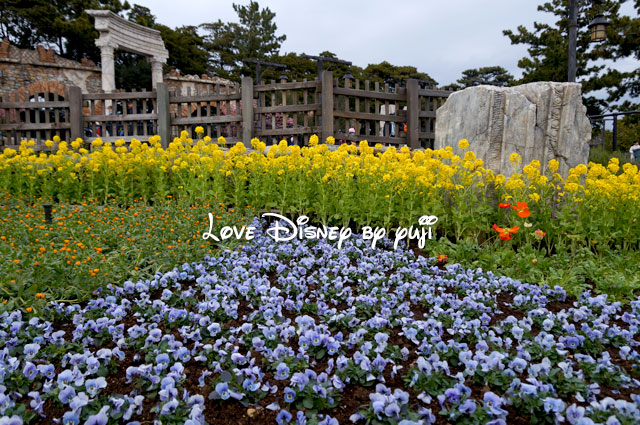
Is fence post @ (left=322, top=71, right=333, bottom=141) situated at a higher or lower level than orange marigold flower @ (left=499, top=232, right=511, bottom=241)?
higher

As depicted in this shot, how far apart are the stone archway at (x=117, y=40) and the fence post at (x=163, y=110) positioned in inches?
304

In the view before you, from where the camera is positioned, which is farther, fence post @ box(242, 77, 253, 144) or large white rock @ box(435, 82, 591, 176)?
fence post @ box(242, 77, 253, 144)

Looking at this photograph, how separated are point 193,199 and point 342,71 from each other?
121 ft

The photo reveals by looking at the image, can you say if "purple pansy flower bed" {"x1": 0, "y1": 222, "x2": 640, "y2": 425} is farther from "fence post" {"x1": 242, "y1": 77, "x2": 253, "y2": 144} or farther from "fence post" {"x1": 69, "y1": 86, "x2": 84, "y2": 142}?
"fence post" {"x1": 69, "y1": 86, "x2": 84, "y2": 142}

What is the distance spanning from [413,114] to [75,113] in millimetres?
8547

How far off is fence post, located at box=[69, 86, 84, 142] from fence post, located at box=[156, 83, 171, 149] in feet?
6.90

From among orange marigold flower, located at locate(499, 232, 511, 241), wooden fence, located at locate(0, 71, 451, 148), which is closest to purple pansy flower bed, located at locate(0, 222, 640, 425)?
orange marigold flower, located at locate(499, 232, 511, 241)

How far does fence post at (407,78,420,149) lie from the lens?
1032 cm

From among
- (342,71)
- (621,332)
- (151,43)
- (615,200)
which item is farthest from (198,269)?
(342,71)

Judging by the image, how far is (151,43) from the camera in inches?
816

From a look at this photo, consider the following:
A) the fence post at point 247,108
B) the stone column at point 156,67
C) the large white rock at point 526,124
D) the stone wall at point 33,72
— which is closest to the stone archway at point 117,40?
the stone column at point 156,67

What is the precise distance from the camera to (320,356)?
80.1 inches

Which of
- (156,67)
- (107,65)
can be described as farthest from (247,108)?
(156,67)

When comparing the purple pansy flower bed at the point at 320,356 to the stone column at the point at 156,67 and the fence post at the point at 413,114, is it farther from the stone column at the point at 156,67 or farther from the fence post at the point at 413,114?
the stone column at the point at 156,67
